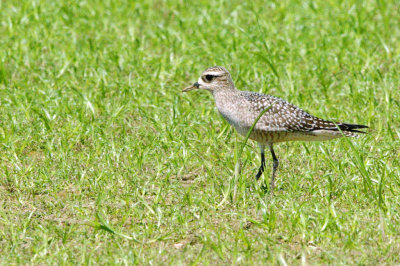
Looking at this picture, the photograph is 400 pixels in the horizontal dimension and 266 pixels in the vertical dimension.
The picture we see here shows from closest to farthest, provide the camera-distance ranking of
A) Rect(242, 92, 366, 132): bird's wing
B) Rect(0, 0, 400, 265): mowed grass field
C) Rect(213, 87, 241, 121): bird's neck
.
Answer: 1. Rect(0, 0, 400, 265): mowed grass field
2. Rect(242, 92, 366, 132): bird's wing
3. Rect(213, 87, 241, 121): bird's neck

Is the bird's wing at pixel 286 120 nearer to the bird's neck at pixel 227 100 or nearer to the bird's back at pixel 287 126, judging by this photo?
the bird's back at pixel 287 126

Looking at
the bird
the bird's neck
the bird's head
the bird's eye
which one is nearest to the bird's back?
the bird

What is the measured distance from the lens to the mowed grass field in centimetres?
653

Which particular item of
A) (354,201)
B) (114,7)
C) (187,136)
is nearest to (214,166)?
(187,136)

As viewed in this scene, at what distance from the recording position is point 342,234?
6543mm

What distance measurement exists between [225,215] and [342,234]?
1.16m

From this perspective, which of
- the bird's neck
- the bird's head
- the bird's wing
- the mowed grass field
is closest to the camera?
the mowed grass field

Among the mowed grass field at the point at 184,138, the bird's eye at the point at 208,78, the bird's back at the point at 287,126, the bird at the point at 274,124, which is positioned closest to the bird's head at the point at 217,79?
the bird's eye at the point at 208,78

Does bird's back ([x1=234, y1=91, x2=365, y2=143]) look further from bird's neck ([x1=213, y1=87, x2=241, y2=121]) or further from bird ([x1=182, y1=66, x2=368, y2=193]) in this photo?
bird's neck ([x1=213, y1=87, x2=241, y2=121])

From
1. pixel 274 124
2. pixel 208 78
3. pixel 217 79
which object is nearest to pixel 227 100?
pixel 217 79

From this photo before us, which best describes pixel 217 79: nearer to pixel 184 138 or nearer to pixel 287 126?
pixel 184 138

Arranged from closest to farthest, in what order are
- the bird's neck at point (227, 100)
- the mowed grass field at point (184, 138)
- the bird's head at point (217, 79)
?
the mowed grass field at point (184, 138) → the bird's neck at point (227, 100) → the bird's head at point (217, 79)

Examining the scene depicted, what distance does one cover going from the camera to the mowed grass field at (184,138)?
653 cm

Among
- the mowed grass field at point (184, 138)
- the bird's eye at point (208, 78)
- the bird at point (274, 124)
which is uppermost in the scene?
the bird's eye at point (208, 78)
